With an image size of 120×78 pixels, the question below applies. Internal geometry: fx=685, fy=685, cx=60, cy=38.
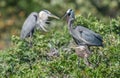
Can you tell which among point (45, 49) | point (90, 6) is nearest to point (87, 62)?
point (45, 49)

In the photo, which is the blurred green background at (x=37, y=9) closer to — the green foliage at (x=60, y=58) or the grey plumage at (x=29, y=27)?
the grey plumage at (x=29, y=27)

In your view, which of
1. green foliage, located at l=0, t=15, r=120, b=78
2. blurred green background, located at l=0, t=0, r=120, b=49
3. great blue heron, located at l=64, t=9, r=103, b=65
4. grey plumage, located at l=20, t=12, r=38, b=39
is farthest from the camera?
blurred green background, located at l=0, t=0, r=120, b=49

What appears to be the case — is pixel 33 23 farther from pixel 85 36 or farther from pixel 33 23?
pixel 85 36

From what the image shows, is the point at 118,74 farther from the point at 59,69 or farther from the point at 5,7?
the point at 5,7

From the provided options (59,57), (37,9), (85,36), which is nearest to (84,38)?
(85,36)

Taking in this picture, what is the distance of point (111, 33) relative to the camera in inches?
395

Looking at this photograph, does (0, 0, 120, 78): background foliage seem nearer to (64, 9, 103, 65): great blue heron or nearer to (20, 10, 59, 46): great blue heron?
(64, 9, 103, 65): great blue heron

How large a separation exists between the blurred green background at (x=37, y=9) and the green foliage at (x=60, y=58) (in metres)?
8.43

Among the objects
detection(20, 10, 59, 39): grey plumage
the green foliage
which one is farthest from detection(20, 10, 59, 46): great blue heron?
the green foliage

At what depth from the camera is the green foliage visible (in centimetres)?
806

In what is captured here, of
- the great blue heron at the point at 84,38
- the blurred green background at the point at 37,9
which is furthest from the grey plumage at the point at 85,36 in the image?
the blurred green background at the point at 37,9

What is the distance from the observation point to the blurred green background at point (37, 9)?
Answer: 1909 centimetres

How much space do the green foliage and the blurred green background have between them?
8429 millimetres

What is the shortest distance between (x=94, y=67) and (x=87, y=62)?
0.74 feet
